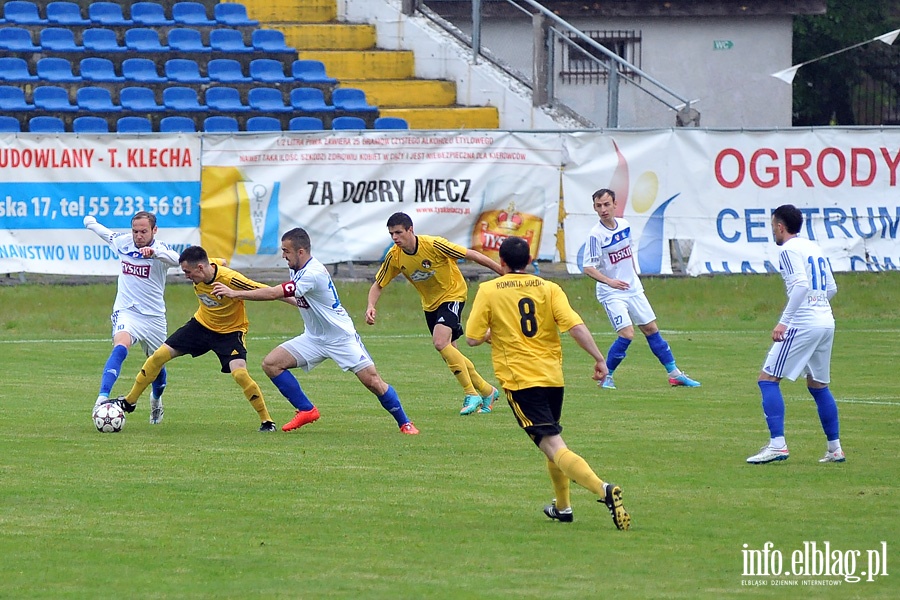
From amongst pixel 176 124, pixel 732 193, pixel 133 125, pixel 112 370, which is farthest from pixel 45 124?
pixel 112 370

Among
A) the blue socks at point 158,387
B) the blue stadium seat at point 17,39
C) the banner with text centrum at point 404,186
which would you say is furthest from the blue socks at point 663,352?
the blue stadium seat at point 17,39

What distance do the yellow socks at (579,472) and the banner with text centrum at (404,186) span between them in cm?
1379

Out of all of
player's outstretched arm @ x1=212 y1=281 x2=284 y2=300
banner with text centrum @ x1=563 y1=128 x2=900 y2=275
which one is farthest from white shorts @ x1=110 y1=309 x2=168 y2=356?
banner with text centrum @ x1=563 y1=128 x2=900 y2=275

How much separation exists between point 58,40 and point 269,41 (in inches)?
171

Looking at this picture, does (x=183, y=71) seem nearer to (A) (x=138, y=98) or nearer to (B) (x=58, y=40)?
(A) (x=138, y=98)

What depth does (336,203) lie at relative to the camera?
72.0ft

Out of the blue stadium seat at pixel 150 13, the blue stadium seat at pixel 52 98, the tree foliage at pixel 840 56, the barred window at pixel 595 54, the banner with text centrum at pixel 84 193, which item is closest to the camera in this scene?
the banner with text centrum at pixel 84 193

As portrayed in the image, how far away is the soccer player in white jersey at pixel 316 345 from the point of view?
11859 mm

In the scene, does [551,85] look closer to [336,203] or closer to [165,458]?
[336,203]

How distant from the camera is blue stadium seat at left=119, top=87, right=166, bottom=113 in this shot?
1030 inches

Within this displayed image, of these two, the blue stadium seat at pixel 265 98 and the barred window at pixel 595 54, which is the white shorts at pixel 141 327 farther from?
the barred window at pixel 595 54

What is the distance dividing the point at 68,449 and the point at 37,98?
16.3 meters

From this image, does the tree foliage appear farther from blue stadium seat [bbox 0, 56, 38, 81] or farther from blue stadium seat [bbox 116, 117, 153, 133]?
blue stadium seat [bbox 0, 56, 38, 81]

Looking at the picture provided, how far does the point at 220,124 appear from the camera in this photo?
2597 cm
